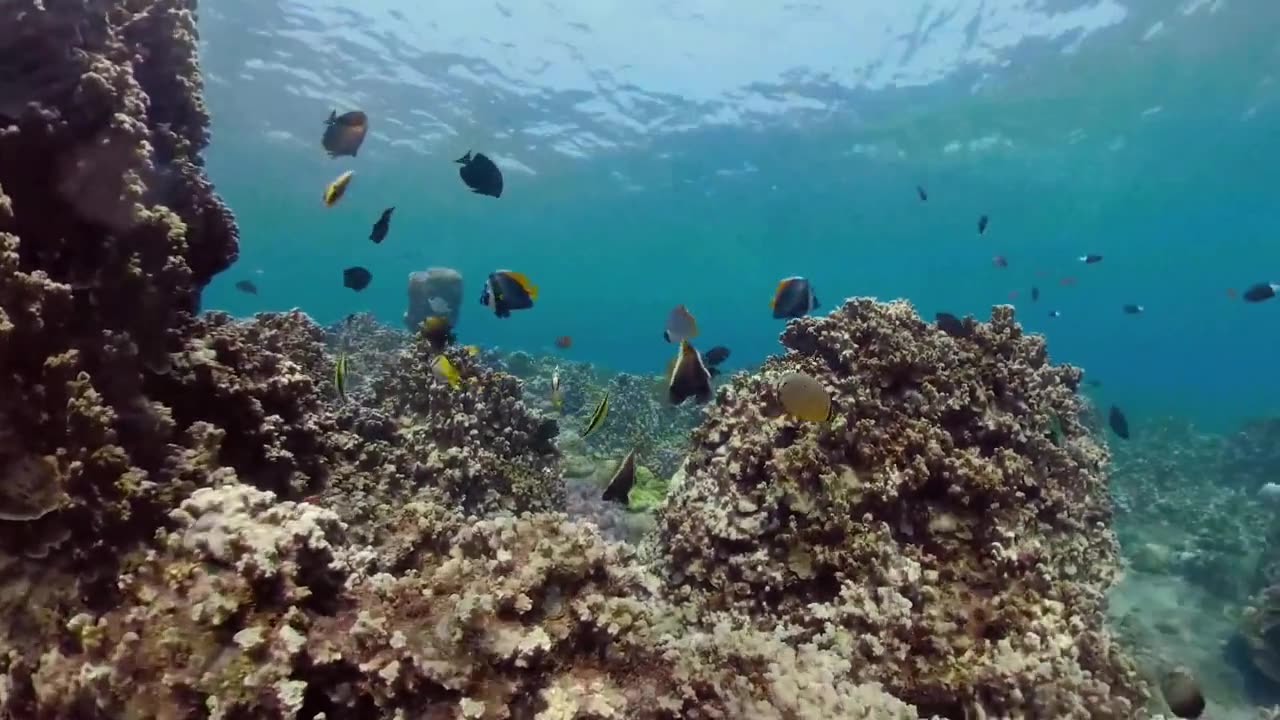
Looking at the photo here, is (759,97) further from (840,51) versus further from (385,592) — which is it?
(385,592)

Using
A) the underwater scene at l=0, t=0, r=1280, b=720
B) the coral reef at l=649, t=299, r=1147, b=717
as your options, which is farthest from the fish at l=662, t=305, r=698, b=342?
the coral reef at l=649, t=299, r=1147, b=717

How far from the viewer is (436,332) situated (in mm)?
7160

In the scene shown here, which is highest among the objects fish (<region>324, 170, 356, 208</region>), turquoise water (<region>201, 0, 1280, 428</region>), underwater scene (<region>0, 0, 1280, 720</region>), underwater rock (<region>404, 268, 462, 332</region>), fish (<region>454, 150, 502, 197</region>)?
turquoise water (<region>201, 0, 1280, 428</region>)

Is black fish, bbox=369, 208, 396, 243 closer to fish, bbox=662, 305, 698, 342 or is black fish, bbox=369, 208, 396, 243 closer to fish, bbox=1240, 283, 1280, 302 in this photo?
fish, bbox=662, 305, 698, 342

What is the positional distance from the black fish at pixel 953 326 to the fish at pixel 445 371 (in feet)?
14.7

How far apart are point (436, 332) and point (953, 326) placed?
16.3 feet

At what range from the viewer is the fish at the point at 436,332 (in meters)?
7.13

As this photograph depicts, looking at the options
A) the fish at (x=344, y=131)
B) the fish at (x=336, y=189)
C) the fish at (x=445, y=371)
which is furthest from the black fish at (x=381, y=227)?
the fish at (x=445, y=371)

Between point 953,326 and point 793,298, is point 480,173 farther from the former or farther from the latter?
point 953,326

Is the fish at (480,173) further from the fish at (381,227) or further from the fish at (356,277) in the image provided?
the fish at (356,277)

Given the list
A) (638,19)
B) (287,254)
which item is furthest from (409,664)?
(287,254)

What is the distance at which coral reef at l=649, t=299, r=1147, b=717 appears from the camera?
3875 millimetres

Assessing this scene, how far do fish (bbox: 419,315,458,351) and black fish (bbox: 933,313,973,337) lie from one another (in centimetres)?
481

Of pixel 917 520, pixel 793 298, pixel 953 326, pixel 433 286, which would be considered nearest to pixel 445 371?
pixel 793 298
